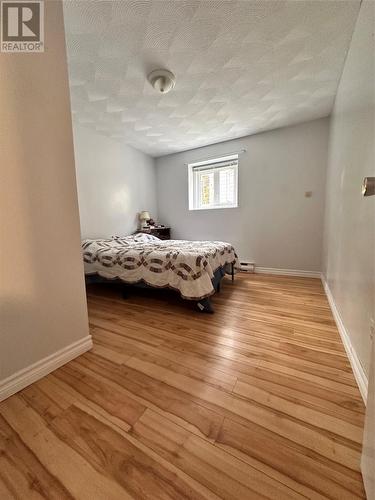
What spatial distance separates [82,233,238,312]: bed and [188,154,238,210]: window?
150 centimetres

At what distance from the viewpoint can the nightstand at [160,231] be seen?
3.97 m

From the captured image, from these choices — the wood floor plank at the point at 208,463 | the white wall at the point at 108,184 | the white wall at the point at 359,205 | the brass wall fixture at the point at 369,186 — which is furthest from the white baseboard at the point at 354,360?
the white wall at the point at 108,184

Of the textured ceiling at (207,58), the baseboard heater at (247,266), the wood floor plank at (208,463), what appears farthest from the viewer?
the baseboard heater at (247,266)

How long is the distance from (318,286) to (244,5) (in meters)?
2.98

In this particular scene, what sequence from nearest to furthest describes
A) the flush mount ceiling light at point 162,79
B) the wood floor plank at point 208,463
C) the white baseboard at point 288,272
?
the wood floor plank at point 208,463, the flush mount ceiling light at point 162,79, the white baseboard at point 288,272

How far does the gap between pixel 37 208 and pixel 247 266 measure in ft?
10.7

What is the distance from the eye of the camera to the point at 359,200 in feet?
4.08

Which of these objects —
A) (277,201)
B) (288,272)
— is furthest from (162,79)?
(288,272)

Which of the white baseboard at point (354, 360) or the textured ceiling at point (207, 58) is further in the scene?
the textured ceiling at point (207, 58)

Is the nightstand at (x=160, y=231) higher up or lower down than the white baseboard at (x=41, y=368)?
higher up

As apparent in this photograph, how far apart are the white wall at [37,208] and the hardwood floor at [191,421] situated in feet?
1.02

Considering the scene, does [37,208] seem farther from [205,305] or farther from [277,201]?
[277,201]

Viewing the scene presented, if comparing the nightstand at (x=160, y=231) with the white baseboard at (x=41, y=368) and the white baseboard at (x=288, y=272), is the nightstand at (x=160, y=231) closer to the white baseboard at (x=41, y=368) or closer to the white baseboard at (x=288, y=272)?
the white baseboard at (x=288, y=272)

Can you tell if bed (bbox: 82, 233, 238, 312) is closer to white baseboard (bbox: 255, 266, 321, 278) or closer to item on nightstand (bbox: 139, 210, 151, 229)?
white baseboard (bbox: 255, 266, 321, 278)
